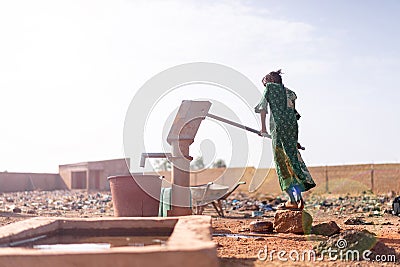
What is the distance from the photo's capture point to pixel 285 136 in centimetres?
648

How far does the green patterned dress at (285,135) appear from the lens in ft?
21.3

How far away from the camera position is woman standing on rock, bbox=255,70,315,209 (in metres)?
6.48

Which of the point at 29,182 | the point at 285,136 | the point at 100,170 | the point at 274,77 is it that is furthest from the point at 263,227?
the point at 29,182

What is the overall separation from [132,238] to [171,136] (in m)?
2.36

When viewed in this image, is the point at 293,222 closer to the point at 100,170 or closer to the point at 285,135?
the point at 285,135

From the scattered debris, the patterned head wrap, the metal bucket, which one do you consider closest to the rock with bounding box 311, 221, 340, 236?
the patterned head wrap

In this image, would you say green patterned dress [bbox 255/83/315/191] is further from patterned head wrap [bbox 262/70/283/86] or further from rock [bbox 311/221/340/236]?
rock [bbox 311/221/340/236]

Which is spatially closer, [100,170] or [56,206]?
[56,206]

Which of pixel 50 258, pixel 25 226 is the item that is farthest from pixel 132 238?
pixel 50 258

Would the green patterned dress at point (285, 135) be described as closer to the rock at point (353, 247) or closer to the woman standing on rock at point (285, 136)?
the woman standing on rock at point (285, 136)

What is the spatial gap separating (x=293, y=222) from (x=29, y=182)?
101 ft

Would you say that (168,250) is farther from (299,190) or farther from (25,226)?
(299,190)

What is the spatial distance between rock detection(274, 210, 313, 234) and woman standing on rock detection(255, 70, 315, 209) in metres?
0.20

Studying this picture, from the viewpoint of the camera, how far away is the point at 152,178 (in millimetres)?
6910
